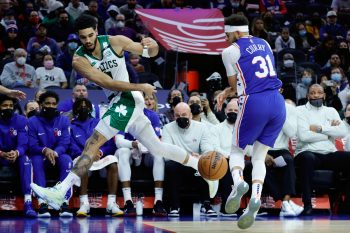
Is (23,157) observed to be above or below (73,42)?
below

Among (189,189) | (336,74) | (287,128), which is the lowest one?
(189,189)

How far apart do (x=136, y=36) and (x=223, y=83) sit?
7.24 feet

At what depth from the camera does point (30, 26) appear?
720 inches

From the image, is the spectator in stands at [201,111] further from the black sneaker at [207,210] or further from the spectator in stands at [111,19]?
the spectator in stands at [111,19]

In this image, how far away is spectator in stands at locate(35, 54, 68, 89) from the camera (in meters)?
15.3

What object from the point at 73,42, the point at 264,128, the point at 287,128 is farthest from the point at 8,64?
the point at 264,128

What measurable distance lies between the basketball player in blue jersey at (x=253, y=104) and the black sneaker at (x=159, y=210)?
9.30ft

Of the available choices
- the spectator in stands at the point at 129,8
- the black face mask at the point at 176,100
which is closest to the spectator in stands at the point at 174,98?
the black face mask at the point at 176,100

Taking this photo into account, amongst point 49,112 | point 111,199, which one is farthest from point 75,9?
point 111,199

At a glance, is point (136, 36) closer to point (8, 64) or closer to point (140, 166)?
point (8, 64)

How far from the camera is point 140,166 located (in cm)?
1262

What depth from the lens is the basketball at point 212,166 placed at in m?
10.2

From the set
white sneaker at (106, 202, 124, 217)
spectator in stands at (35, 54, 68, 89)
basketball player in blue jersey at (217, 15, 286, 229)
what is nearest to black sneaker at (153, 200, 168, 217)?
white sneaker at (106, 202, 124, 217)

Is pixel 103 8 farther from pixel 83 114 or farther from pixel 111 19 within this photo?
pixel 83 114
